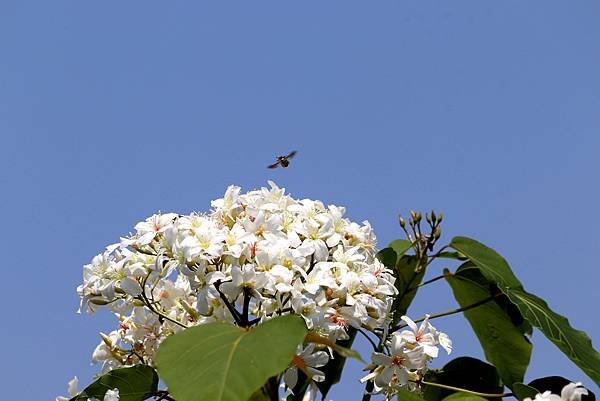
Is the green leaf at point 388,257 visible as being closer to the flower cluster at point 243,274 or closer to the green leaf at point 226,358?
the flower cluster at point 243,274

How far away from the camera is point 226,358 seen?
4.44 ft

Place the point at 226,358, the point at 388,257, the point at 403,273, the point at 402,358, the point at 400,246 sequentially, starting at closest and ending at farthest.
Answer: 1. the point at 226,358
2. the point at 402,358
3. the point at 388,257
4. the point at 403,273
5. the point at 400,246

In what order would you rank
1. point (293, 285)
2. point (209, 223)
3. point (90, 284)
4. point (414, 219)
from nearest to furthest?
point (293, 285), point (209, 223), point (90, 284), point (414, 219)

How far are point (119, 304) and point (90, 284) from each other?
0.33 ft

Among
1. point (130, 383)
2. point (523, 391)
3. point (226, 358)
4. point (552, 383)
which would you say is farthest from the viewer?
point (552, 383)

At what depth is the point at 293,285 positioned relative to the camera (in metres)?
1.75

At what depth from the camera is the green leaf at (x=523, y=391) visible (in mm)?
1688

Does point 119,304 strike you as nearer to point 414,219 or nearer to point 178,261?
point 178,261

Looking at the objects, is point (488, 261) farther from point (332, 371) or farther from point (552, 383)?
point (332, 371)

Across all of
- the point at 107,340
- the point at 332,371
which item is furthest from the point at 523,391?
the point at 107,340

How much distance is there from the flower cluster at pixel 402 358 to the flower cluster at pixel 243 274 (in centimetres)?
6

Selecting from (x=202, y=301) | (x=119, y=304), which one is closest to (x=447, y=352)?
(x=202, y=301)

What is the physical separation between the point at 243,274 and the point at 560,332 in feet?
2.48

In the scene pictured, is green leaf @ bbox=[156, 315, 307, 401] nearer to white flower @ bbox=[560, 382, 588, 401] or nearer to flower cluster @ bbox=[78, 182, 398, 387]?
flower cluster @ bbox=[78, 182, 398, 387]
